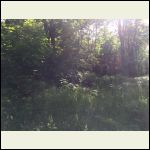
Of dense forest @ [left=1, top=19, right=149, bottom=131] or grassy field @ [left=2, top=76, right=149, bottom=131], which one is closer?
grassy field @ [left=2, top=76, right=149, bottom=131]

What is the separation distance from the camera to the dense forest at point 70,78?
30.3 feet

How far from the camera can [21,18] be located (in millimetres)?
13570

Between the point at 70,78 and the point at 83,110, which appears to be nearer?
the point at 83,110

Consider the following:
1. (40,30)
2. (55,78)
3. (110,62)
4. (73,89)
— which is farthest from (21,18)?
(110,62)

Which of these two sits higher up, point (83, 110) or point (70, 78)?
point (70, 78)

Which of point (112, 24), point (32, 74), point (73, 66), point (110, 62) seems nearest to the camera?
point (32, 74)

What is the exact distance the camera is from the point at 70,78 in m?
14.4

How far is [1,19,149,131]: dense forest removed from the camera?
9.25m

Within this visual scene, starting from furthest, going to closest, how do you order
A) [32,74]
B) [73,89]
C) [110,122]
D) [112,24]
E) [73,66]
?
1. [112,24]
2. [73,66]
3. [32,74]
4. [73,89]
5. [110,122]

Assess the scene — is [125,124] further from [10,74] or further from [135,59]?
[135,59]

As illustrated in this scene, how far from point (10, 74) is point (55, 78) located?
2.20 meters

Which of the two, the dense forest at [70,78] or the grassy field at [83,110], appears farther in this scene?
the dense forest at [70,78]

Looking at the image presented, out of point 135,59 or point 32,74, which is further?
point 135,59

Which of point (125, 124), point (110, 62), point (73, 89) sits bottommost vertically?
point (125, 124)
